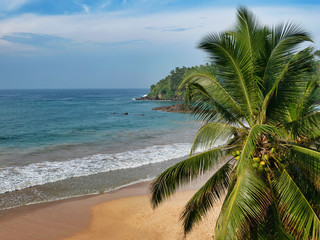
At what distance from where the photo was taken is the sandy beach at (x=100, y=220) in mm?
9930

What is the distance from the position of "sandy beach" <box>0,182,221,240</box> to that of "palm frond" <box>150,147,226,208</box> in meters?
4.03

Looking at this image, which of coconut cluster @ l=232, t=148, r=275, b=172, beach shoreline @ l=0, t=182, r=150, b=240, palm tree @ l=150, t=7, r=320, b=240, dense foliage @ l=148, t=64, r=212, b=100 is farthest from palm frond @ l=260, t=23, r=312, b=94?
dense foliage @ l=148, t=64, r=212, b=100

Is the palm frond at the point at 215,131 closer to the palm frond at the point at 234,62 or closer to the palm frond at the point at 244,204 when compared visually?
the palm frond at the point at 234,62

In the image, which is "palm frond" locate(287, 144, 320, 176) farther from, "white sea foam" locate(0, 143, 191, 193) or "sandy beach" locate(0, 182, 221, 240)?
"white sea foam" locate(0, 143, 191, 193)

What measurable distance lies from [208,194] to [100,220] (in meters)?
6.31

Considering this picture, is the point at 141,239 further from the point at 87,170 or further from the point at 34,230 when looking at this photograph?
the point at 87,170

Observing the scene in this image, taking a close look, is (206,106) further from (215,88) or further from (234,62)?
(234,62)

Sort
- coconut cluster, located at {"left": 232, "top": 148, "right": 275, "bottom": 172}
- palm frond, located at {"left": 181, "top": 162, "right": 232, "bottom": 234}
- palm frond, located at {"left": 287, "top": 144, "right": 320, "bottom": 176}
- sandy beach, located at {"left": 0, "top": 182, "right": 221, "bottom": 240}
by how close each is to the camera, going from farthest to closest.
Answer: sandy beach, located at {"left": 0, "top": 182, "right": 221, "bottom": 240} → palm frond, located at {"left": 181, "top": 162, "right": 232, "bottom": 234} → coconut cluster, located at {"left": 232, "top": 148, "right": 275, "bottom": 172} → palm frond, located at {"left": 287, "top": 144, "right": 320, "bottom": 176}

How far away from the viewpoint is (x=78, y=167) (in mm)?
18188

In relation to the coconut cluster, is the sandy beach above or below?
below

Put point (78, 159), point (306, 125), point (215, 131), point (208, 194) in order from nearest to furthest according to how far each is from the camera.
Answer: point (306, 125) < point (208, 194) < point (215, 131) < point (78, 159)

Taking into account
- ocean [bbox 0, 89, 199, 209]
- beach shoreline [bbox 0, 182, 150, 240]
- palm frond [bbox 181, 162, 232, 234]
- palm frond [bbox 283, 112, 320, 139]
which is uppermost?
palm frond [bbox 283, 112, 320, 139]

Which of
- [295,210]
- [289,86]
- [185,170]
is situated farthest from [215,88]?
[295,210]

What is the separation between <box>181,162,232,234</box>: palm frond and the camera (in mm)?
6129
